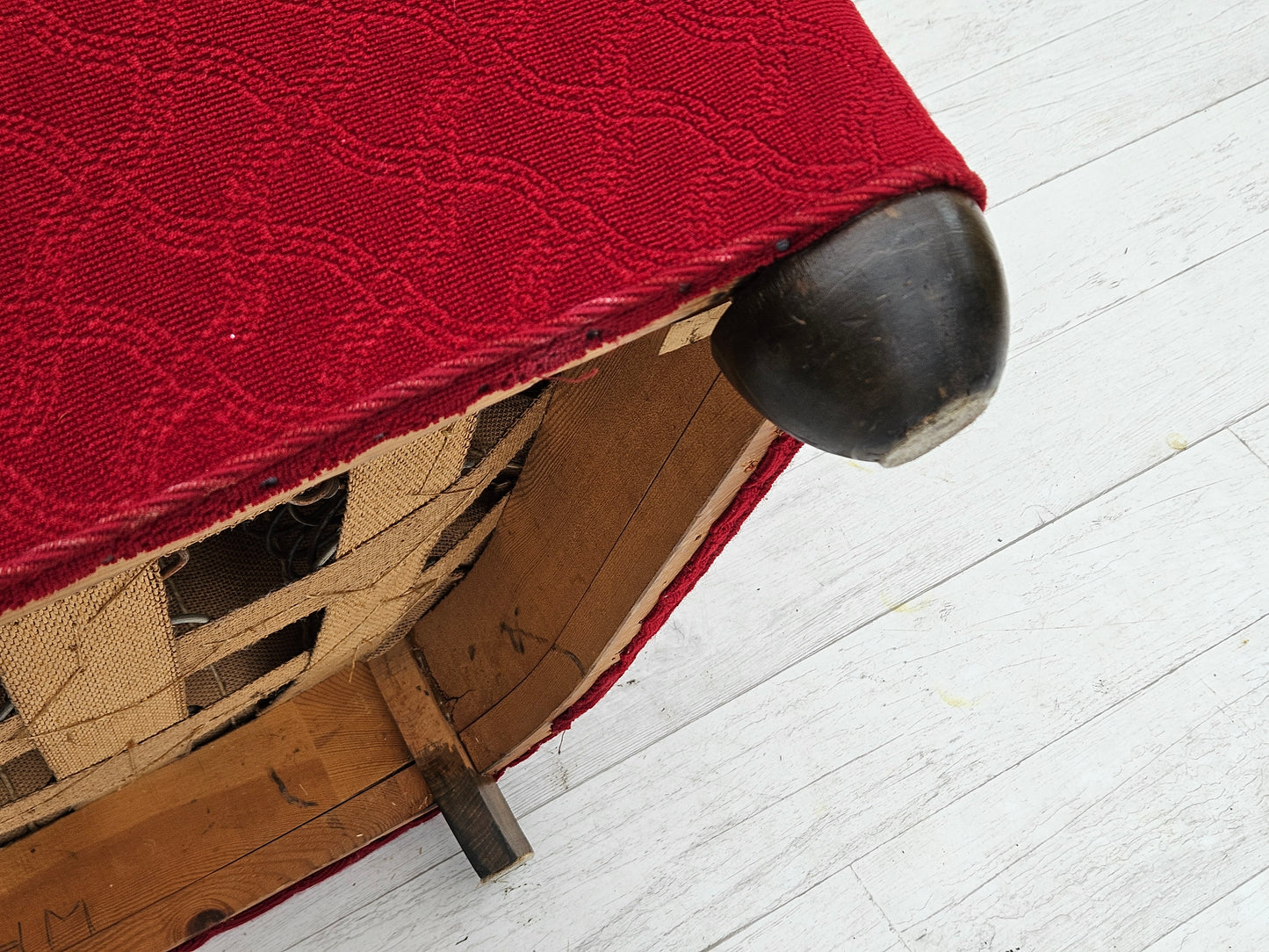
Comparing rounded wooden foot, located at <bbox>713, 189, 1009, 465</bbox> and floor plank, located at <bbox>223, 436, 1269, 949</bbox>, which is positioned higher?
rounded wooden foot, located at <bbox>713, 189, 1009, 465</bbox>

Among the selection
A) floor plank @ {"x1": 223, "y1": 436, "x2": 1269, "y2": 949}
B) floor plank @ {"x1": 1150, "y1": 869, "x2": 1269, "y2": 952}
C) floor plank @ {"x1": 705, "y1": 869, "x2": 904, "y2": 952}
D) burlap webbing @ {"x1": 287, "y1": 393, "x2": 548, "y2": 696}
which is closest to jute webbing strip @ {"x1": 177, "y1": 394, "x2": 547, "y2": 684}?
burlap webbing @ {"x1": 287, "y1": 393, "x2": 548, "y2": 696}

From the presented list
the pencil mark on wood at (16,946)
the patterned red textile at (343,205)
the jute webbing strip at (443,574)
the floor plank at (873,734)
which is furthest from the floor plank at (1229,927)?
the pencil mark on wood at (16,946)

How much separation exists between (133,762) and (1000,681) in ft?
2.56

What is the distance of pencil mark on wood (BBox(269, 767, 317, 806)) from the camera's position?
34.8 inches

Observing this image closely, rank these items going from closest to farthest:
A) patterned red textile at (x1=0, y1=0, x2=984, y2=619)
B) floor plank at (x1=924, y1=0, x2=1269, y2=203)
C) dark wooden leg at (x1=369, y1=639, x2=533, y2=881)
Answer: patterned red textile at (x1=0, y1=0, x2=984, y2=619), dark wooden leg at (x1=369, y1=639, x2=533, y2=881), floor plank at (x1=924, y1=0, x2=1269, y2=203)

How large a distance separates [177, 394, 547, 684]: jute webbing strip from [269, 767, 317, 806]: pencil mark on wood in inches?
9.9

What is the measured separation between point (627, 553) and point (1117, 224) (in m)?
0.86

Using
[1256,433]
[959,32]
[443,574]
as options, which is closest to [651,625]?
[443,574]

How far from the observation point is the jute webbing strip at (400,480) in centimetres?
54

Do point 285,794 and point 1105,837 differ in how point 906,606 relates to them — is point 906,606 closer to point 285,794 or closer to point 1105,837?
point 1105,837

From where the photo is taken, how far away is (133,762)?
29.0 inches

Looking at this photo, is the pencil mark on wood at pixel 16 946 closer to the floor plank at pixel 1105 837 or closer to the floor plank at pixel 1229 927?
the floor plank at pixel 1105 837

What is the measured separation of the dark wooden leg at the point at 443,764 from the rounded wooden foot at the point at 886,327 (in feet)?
1.93

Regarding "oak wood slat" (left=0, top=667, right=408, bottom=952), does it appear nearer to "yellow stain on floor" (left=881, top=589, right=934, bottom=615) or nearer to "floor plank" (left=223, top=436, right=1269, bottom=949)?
"floor plank" (left=223, top=436, right=1269, bottom=949)
